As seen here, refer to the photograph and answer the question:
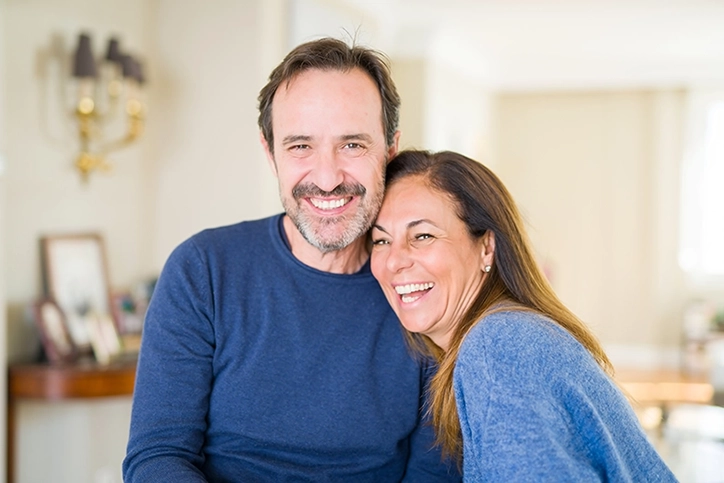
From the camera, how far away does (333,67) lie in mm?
1725

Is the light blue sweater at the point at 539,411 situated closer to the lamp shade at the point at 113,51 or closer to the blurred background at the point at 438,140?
the blurred background at the point at 438,140

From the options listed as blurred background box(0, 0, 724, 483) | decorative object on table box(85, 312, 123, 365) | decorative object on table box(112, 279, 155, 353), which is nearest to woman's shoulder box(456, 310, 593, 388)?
blurred background box(0, 0, 724, 483)

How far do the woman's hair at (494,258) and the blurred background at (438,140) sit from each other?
422 millimetres

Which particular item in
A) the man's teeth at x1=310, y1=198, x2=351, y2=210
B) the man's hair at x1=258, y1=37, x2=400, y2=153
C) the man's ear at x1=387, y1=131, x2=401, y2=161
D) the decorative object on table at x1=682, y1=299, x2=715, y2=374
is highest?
the man's hair at x1=258, y1=37, x2=400, y2=153

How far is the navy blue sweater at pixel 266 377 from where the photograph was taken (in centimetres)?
158

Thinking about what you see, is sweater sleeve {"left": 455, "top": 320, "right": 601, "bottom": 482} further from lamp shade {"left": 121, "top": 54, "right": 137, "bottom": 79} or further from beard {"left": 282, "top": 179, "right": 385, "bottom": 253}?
lamp shade {"left": 121, "top": 54, "right": 137, "bottom": 79}

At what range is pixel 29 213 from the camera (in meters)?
3.27

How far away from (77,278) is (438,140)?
3812 millimetres

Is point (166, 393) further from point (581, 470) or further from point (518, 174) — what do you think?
point (518, 174)

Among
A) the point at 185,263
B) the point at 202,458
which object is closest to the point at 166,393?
the point at 202,458

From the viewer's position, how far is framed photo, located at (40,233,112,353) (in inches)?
130

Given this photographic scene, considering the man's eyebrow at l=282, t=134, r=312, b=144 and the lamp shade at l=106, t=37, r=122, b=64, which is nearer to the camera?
the man's eyebrow at l=282, t=134, r=312, b=144

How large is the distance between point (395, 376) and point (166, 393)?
0.49 metres

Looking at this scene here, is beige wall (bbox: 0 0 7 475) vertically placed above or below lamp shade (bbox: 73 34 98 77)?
below
